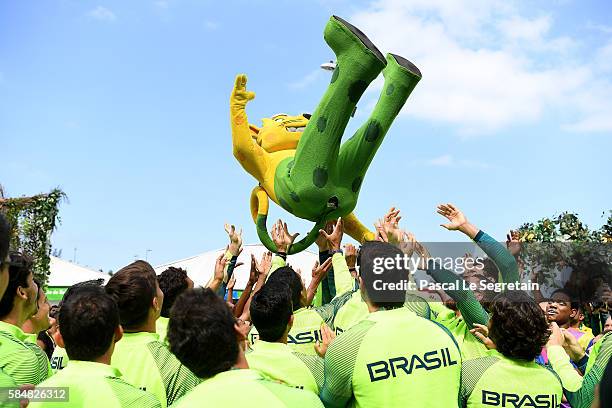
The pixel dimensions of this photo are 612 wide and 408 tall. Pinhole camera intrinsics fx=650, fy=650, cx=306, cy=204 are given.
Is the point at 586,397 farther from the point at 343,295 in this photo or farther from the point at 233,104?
the point at 233,104

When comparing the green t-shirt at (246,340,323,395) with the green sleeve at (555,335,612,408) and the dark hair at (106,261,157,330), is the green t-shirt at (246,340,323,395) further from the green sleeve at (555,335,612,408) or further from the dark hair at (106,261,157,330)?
the green sleeve at (555,335,612,408)

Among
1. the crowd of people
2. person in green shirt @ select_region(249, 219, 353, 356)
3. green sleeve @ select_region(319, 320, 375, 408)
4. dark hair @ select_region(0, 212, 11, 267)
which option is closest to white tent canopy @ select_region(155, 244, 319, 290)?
person in green shirt @ select_region(249, 219, 353, 356)

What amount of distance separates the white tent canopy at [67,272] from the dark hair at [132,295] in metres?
18.0

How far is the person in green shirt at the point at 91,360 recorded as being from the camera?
225 cm

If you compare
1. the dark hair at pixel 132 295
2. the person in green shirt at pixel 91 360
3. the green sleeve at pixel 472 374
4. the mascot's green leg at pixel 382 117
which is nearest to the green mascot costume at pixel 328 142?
the mascot's green leg at pixel 382 117

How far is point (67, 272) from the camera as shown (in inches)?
828

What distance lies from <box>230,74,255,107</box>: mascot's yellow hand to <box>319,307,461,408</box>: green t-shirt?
437 centimetres

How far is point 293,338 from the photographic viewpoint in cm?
399

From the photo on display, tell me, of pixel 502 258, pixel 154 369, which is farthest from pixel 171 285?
pixel 502 258

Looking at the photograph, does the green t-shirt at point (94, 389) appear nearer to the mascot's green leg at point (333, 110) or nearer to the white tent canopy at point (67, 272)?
the mascot's green leg at point (333, 110)

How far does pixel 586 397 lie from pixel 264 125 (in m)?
5.16

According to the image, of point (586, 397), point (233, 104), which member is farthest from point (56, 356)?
point (233, 104)

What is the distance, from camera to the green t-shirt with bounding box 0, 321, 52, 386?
269 cm

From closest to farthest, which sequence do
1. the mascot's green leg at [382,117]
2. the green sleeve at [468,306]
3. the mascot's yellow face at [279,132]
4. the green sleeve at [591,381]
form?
the green sleeve at [591,381]
the green sleeve at [468,306]
the mascot's green leg at [382,117]
the mascot's yellow face at [279,132]
